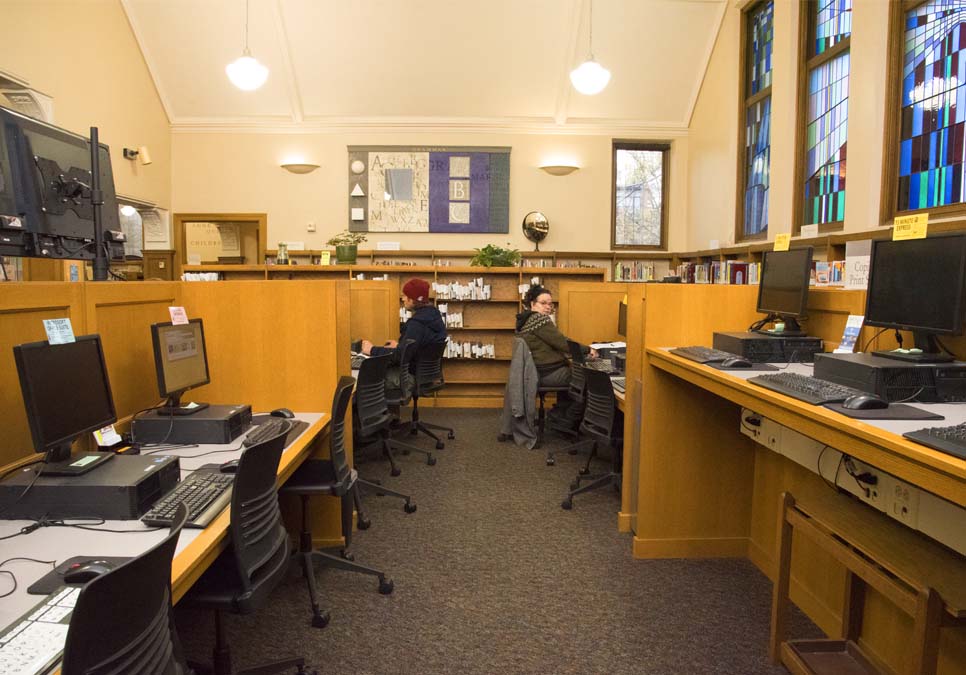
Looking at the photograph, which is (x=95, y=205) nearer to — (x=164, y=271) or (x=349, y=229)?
(x=349, y=229)

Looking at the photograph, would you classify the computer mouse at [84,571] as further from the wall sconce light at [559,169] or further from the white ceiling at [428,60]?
the wall sconce light at [559,169]

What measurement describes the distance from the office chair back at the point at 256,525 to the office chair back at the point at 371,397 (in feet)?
7.02

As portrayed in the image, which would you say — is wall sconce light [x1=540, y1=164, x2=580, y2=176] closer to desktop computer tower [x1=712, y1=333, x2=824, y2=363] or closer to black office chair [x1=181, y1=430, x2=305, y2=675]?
desktop computer tower [x1=712, y1=333, x2=824, y2=363]

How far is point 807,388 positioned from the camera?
1857 millimetres

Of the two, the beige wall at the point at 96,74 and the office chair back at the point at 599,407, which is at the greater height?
the beige wall at the point at 96,74

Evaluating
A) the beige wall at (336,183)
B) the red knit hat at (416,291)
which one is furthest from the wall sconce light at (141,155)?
the red knit hat at (416,291)

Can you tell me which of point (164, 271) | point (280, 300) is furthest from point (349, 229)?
point (280, 300)

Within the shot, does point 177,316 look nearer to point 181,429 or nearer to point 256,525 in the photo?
point 181,429

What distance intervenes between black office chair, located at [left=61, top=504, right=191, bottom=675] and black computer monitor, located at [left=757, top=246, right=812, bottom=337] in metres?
2.57

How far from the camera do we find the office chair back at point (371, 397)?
418 centimetres

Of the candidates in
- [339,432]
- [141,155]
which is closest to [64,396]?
[339,432]

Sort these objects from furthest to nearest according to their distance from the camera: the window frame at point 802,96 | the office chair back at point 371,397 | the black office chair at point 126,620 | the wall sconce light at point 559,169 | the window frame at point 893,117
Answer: the wall sconce light at point 559,169, the window frame at point 802,96, the window frame at point 893,117, the office chair back at point 371,397, the black office chair at point 126,620

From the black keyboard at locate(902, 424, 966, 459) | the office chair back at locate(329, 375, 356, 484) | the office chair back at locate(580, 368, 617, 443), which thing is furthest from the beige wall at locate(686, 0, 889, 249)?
the office chair back at locate(329, 375, 356, 484)

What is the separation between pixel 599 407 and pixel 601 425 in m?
0.12
